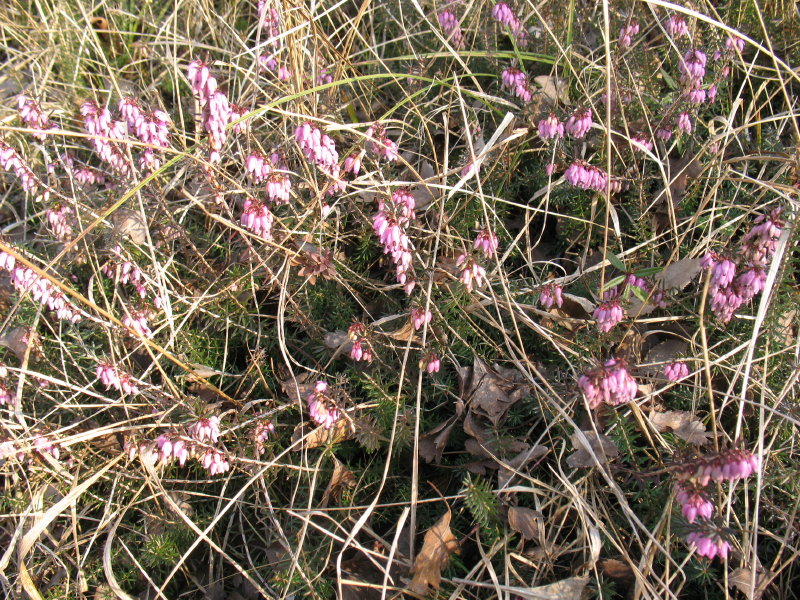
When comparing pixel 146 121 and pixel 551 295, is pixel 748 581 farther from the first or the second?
pixel 146 121

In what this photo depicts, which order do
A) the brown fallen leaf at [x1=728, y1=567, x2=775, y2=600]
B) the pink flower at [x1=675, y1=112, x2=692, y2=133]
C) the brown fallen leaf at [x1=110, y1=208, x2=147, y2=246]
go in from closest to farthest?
the brown fallen leaf at [x1=728, y1=567, x2=775, y2=600]
the pink flower at [x1=675, y1=112, x2=692, y2=133]
the brown fallen leaf at [x1=110, y1=208, x2=147, y2=246]

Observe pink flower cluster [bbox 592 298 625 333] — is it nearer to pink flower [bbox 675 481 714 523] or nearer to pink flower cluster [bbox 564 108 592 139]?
pink flower [bbox 675 481 714 523]

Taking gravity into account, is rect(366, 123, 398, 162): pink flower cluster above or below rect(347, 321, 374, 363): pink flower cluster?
above

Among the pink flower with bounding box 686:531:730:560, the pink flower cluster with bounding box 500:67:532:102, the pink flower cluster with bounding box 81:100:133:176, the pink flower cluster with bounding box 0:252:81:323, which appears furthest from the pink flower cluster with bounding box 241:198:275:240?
the pink flower with bounding box 686:531:730:560

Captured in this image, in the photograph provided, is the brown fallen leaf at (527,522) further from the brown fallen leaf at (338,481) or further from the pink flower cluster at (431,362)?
the brown fallen leaf at (338,481)

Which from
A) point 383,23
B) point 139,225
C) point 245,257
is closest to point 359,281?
point 245,257

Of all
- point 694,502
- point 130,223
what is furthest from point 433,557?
point 130,223

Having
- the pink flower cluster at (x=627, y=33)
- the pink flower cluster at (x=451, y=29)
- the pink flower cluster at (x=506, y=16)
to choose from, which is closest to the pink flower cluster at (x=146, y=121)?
the pink flower cluster at (x=451, y=29)

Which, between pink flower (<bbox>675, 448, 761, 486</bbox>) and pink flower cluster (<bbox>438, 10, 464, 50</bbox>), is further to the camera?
pink flower cluster (<bbox>438, 10, 464, 50</bbox>)
